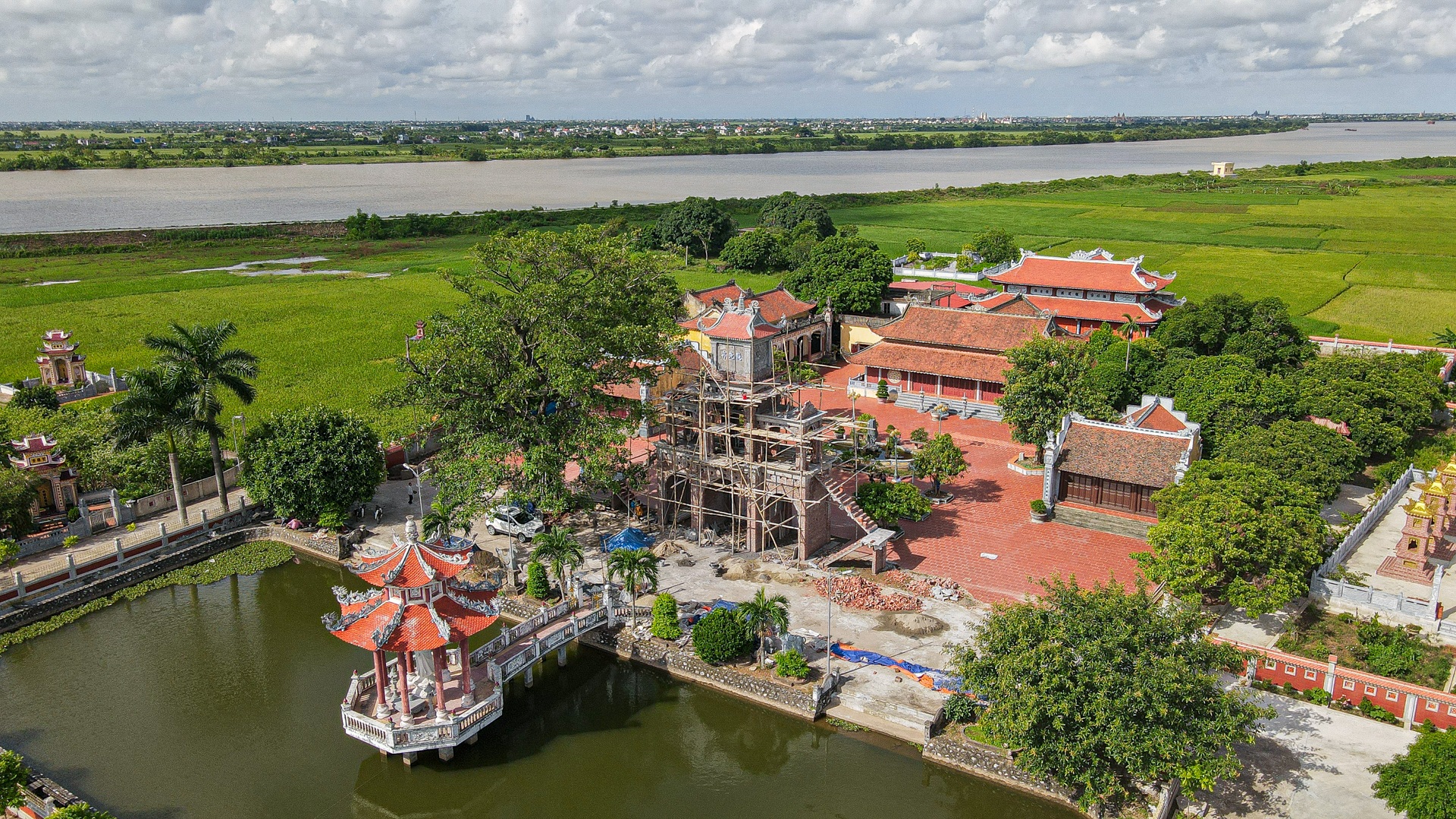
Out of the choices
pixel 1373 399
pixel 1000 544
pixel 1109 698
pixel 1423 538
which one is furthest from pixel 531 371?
pixel 1373 399

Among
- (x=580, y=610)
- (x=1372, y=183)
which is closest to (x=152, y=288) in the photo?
(x=580, y=610)

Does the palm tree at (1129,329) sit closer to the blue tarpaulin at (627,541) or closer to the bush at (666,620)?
the blue tarpaulin at (627,541)

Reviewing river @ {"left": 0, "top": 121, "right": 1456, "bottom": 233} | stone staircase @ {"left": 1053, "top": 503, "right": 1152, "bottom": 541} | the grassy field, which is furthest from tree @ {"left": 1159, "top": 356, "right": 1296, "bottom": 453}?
river @ {"left": 0, "top": 121, "right": 1456, "bottom": 233}

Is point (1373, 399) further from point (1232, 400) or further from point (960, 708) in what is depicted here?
point (960, 708)

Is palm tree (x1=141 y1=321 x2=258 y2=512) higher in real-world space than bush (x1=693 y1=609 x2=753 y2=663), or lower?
higher

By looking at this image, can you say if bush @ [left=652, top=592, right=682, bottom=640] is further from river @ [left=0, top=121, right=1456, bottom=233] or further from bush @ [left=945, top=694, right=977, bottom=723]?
river @ [left=0, top=121, right=1456, bottom=233]

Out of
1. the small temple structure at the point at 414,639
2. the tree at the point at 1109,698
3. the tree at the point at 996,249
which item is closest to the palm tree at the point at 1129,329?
the tree at the point at 996,249
